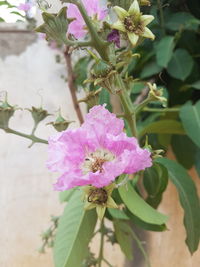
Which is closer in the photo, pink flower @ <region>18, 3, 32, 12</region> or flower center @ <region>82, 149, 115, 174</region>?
Result: flower center @ <region>82, 149, 115, 174</region>

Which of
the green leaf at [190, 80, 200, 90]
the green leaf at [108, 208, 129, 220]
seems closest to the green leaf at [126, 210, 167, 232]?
the green leaf at [108, 208, 129, 220]

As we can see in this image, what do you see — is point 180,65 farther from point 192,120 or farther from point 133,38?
point 133,38

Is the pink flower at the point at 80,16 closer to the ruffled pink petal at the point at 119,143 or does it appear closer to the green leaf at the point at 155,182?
the ruffled pink petal at the point at 119,143

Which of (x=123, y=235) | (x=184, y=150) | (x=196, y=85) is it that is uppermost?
(x=196, y=85)

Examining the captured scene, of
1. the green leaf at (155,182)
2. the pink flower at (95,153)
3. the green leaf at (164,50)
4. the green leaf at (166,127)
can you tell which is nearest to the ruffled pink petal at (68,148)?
the pink flower at (95,153)

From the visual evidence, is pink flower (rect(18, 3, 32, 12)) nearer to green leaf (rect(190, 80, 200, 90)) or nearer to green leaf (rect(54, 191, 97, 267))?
green leaf (rect(54, 191, 97, 267))

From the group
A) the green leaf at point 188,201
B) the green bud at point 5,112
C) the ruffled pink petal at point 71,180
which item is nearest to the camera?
the ruffled pink petal at point 71,180

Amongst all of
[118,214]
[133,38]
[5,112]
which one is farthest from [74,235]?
[133,38]
